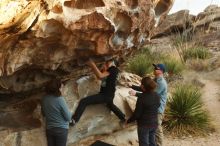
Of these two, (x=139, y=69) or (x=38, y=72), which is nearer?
(x=38, y=72)

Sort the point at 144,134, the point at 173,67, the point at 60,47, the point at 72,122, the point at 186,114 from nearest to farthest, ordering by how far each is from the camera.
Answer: the point at 144,134, the point at 60,47, the point at 72,122, the point at 186,114, the point at 173,67

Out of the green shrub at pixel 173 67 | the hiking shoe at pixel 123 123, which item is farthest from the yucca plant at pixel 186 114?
the green shrub at pixel 173 67

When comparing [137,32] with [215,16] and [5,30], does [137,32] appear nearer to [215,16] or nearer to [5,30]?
[5,30]

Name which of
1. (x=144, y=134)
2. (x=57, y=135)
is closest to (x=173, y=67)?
(x=144, y=134)

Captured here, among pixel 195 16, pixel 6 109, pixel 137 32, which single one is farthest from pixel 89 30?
pixel 195 16

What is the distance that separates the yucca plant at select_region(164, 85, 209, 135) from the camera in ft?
36.0

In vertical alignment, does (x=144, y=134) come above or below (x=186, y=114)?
above

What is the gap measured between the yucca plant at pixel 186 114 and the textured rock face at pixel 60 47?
6.99 ft

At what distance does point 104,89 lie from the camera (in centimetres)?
834

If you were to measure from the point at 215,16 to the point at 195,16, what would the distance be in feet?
3.98

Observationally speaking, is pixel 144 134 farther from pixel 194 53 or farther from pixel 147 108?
pixel 194 53

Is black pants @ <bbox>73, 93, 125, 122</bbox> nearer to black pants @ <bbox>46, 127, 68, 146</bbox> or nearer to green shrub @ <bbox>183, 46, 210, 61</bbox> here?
black pants @ <bbox>46, 127, 68, 146</bbox>

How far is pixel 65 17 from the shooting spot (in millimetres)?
6809

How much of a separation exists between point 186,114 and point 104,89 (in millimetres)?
3477
